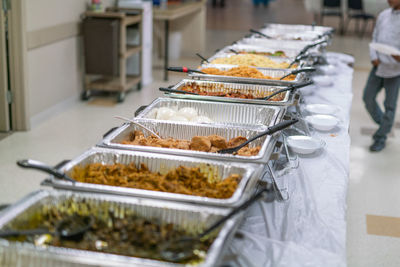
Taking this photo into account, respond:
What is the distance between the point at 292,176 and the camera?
6.39 ft

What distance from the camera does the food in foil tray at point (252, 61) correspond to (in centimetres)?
310

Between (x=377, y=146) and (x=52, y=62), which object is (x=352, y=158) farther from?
(x=52, y=62)

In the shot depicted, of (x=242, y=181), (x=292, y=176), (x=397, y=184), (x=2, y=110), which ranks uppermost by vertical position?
(x=242, y=181)

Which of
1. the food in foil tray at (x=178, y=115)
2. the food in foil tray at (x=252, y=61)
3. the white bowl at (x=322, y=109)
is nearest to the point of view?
the food in foil tray at (x=178, y=115)

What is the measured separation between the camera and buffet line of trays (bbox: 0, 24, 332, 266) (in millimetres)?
1175

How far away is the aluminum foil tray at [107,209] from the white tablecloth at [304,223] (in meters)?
0.11

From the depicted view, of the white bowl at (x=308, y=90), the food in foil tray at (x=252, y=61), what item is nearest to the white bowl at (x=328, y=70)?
the white bowl at (x=308, y=90)

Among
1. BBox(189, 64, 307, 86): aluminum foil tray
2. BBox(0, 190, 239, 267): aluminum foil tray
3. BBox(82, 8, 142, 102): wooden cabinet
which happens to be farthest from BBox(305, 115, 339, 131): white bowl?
BBox(82, 8, 142, 102): wooden cabinet

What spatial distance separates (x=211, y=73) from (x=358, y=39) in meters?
7.31

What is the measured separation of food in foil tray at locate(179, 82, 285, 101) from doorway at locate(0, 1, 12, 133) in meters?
1.97

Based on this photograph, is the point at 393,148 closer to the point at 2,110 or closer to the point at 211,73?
the point at 211,73

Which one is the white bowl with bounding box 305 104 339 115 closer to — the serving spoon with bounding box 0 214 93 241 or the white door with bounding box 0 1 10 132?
the serving spoon with bounding box 0 214 93 241

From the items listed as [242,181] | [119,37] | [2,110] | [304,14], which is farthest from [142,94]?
[304,14]

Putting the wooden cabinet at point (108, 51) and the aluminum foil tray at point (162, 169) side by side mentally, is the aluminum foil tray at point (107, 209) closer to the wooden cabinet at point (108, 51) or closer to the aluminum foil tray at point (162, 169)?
the aluminum foil tray at point (162, 169)
